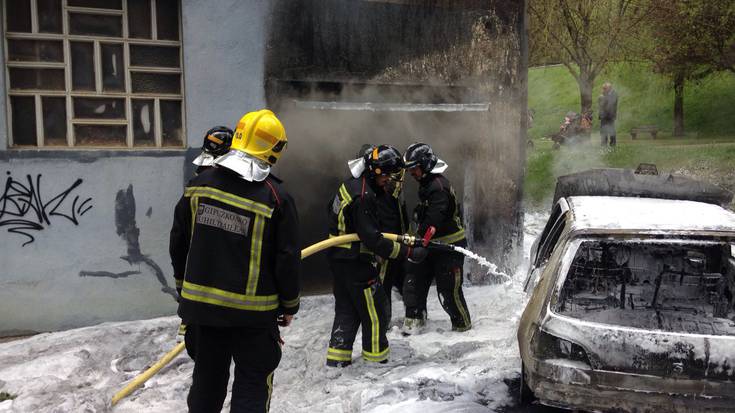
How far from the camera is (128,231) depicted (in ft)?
20.2

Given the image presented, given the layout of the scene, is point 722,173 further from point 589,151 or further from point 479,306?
point 479,306

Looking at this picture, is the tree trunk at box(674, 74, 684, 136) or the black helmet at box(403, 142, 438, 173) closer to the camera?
the black helmet at box(403, 142, 438, 173)

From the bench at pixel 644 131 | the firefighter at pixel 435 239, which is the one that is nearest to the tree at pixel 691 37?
the bench at pixel 644 131

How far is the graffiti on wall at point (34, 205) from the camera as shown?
18.9ft

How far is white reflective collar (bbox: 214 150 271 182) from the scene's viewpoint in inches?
124

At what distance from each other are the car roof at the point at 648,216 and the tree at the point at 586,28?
13535mm

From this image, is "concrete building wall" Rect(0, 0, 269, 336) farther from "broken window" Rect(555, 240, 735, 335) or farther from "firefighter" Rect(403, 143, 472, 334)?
"broken window" Rect(555, 240, 735, 335)

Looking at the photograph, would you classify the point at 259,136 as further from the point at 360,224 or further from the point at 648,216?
the point at 648,216

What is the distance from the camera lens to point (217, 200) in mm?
3168

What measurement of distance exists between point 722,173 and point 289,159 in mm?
10260

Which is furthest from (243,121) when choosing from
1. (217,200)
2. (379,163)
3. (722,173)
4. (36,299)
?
(722,173)

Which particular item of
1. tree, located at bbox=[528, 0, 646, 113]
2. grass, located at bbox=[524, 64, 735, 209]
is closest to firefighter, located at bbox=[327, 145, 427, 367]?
grass, located at bbox=[524, 64, 735, 209]

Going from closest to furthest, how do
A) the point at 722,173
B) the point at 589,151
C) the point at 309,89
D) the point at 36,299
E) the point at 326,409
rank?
the point at 326,409 → the point at 36,299 → the point at 309,89 → the point at 722,173 → the point at 589,151

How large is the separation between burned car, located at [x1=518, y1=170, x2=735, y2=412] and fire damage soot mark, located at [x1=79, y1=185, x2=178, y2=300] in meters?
3.97
